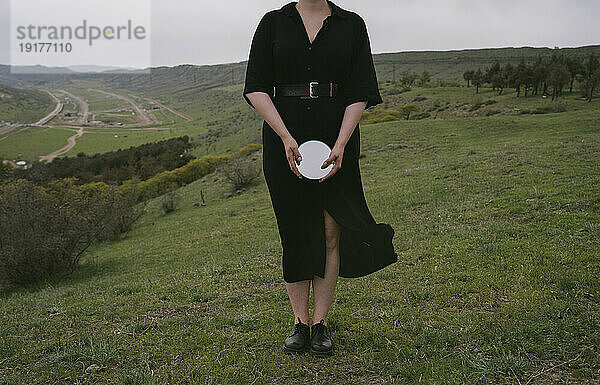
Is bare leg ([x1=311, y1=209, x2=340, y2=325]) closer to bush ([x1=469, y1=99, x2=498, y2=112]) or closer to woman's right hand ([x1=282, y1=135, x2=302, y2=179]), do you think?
woman's right hand ([x1=282, y1=135, x2=302, y2=179])

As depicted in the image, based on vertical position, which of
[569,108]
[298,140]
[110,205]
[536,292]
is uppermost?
[569,108]

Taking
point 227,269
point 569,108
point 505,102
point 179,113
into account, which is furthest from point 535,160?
point 179,113

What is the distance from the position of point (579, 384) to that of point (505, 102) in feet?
175

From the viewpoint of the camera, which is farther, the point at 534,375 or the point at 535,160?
the point at 535,160

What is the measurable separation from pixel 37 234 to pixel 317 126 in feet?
36.9

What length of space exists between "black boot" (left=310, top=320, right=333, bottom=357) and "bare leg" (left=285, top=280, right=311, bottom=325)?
12 cm

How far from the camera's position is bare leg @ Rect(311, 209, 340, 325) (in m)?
3.32

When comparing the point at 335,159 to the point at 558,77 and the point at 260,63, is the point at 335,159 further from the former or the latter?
the point at 558,77

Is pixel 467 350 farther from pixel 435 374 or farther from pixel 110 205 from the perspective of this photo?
pixel 110 205

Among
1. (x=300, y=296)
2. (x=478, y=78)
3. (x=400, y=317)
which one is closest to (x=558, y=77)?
(x=478, y=78)

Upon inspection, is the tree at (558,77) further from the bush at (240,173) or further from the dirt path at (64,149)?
Result: the dirt path at (64,149)

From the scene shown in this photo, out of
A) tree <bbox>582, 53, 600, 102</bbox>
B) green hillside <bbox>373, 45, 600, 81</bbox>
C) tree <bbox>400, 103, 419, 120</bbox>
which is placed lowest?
tree <bbox>400, 103, 419, 120</bbox>

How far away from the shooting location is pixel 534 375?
2852 millimetres

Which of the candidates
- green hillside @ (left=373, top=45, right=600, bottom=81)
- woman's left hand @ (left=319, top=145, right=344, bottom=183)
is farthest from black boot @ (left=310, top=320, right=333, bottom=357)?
green hillside @ (left=373, top=45, right=600, bottom=81)
